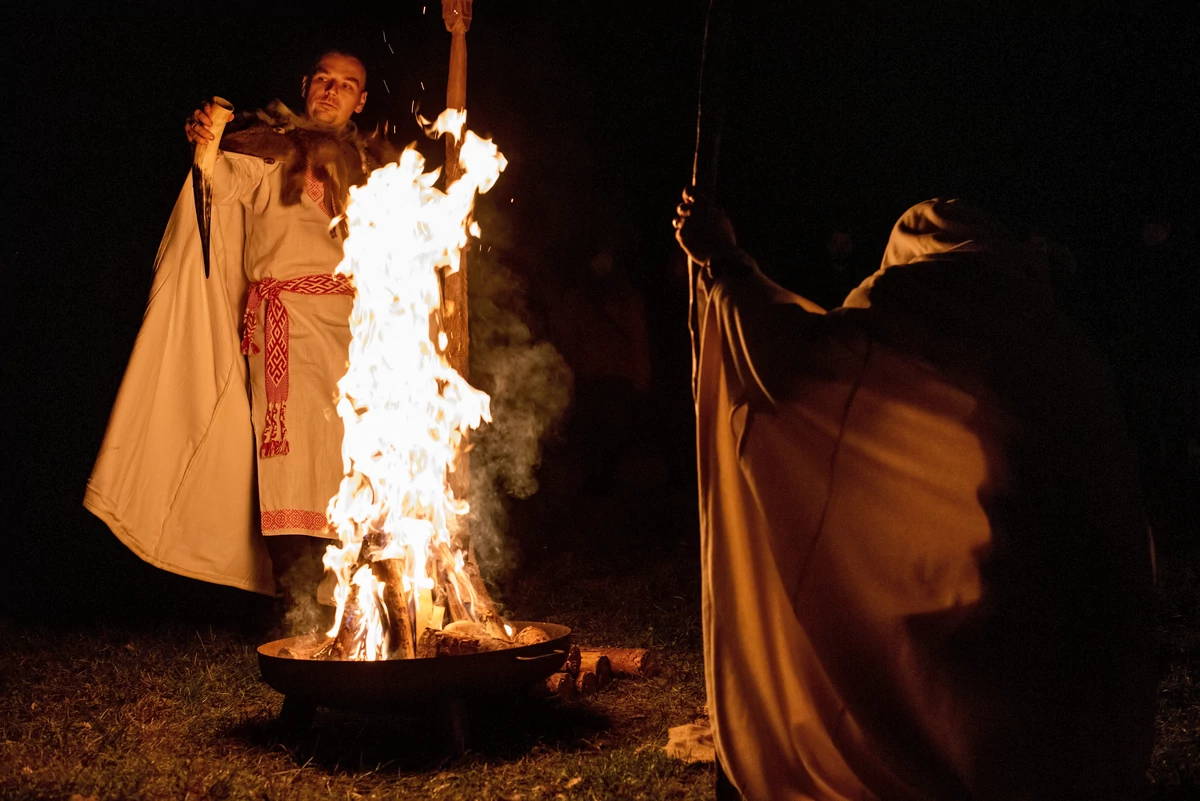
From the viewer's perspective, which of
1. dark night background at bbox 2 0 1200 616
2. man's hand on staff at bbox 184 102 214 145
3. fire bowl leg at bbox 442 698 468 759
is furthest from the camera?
dark night background at bbox 2 0 1200 616

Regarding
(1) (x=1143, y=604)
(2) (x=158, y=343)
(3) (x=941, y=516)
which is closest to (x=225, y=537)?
(2) (x=158, y=343)

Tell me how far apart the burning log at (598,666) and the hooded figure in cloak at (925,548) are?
5.66 feet

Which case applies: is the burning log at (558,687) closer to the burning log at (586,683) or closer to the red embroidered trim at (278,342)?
the burning log at (586,683)

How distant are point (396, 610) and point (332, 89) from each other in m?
3.02

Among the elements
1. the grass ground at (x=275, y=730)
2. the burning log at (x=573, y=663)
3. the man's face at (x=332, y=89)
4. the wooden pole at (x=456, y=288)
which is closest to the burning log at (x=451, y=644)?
the grass ground at (x=275, y=730)

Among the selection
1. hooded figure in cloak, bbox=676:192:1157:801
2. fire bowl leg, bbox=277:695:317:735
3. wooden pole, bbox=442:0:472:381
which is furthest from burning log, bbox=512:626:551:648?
wooden pole, bbox=442:0:472:381

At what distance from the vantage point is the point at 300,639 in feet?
14.3

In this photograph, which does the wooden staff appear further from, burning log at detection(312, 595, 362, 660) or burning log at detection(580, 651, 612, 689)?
burning log at detection(580, 651, 612, 689)

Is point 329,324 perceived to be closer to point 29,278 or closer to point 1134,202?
point 29,278

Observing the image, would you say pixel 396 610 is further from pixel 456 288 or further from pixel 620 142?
pixel 620 142

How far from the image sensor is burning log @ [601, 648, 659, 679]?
16.5 feet

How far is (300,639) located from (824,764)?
235cm

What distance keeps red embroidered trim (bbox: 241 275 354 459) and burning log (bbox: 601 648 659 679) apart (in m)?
2.09

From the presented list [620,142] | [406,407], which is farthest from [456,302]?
[620,142]
